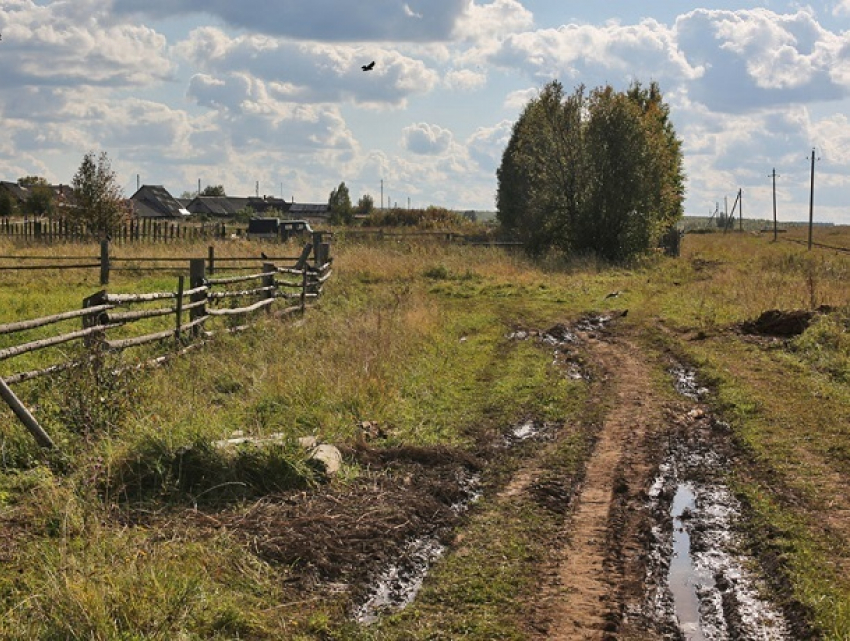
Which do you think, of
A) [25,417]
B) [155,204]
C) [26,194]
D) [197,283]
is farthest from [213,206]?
[25,417]

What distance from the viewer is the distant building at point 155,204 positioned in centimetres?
8364

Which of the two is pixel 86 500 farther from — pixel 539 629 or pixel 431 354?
pixel 431 354

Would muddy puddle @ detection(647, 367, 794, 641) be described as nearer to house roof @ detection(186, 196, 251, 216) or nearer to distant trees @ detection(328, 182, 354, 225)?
distant trees @ detection(328, 182, 354, 225)

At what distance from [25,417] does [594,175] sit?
30709mm

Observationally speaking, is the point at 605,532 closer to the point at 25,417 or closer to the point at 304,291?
the point at 25,417

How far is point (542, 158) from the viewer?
35.8m

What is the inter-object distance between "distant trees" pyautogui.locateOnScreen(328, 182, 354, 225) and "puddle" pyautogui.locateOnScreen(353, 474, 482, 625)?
245 ft

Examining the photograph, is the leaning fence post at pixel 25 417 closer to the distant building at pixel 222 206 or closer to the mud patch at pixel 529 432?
the mud patch at pixel 529 432

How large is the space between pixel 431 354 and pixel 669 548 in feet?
25.0

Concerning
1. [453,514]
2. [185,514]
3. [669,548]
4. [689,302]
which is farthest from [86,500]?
[689,302]

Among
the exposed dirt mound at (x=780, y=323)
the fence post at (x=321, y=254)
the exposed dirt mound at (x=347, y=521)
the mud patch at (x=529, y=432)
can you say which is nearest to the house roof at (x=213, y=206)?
the fence post at (x=321, y=254)

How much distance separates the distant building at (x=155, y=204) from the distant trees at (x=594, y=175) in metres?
54.2

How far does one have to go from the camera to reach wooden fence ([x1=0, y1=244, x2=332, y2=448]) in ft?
24.8

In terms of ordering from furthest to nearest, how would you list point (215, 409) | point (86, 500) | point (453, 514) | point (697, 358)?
point (697, 358) < point (215, 409) < point (453, 514) < point (86, 500)
